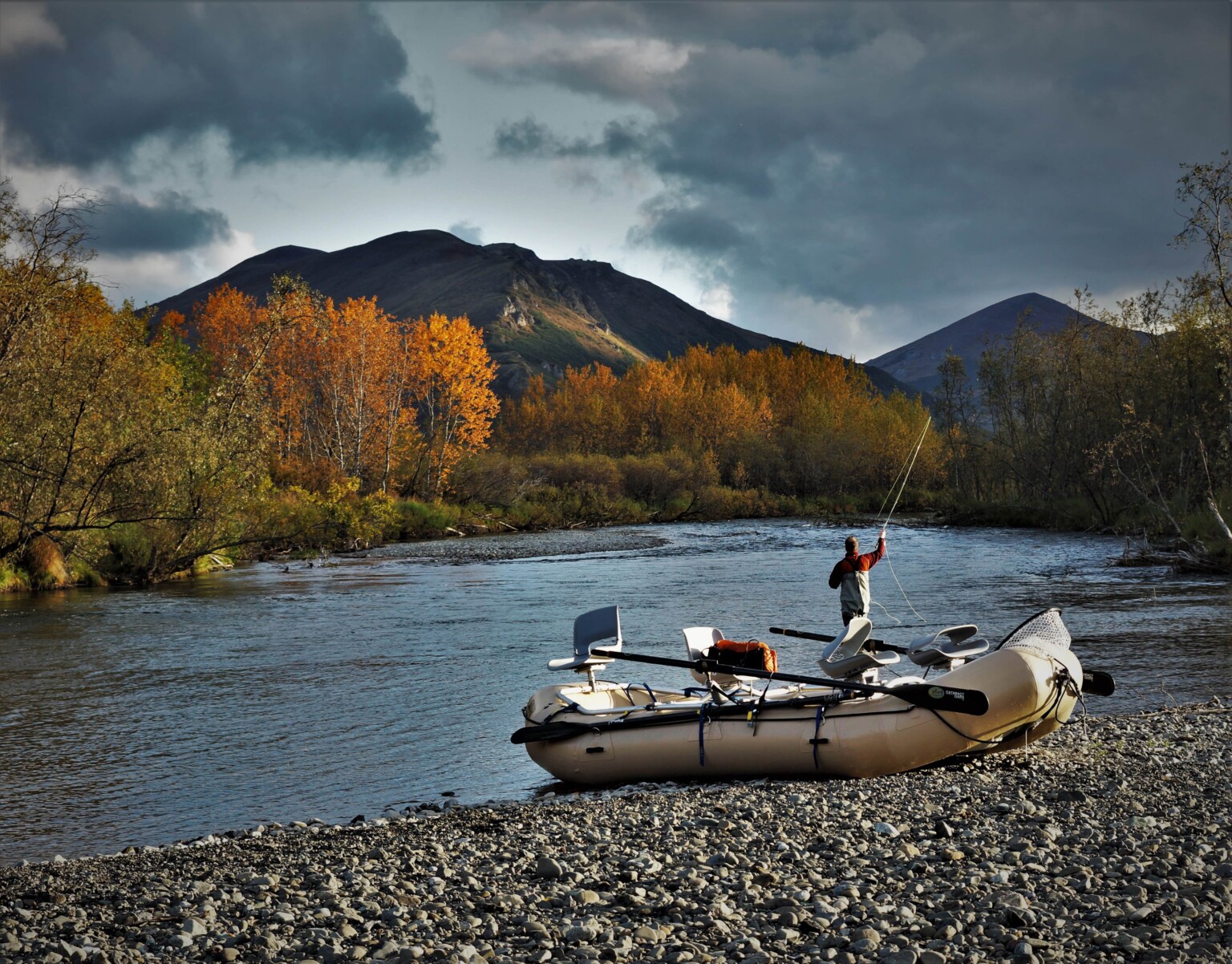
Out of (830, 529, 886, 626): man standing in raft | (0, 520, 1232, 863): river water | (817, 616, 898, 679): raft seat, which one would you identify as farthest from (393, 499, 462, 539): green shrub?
(817, 616, 898, 679): raft seat

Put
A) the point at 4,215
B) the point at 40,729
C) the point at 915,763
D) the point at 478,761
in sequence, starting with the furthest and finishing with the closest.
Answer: the point at 4,215
the point at 40,729
the point at 478,761
the point at 915,763

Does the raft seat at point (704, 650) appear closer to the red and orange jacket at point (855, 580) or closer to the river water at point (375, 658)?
the river water at point (375, 658)

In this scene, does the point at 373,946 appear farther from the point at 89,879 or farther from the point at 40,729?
the point at 40,729

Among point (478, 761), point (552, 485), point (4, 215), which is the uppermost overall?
point (4, 215)

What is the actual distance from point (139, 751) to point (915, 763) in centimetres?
857

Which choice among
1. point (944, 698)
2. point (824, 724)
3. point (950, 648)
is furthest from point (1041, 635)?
point (824, 724)

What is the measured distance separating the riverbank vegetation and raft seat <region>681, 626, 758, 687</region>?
51.4 ft

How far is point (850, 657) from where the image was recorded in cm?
1059

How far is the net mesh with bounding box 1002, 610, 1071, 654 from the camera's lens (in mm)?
10203

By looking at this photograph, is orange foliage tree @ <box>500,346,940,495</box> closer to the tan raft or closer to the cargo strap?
the tan raft

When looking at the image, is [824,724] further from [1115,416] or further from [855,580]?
[1115,416]

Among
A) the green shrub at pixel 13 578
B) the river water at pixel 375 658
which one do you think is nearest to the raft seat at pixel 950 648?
the river water at pixel 375 658

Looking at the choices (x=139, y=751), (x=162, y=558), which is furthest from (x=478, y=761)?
(x=162, y=558)

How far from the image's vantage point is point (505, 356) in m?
187
